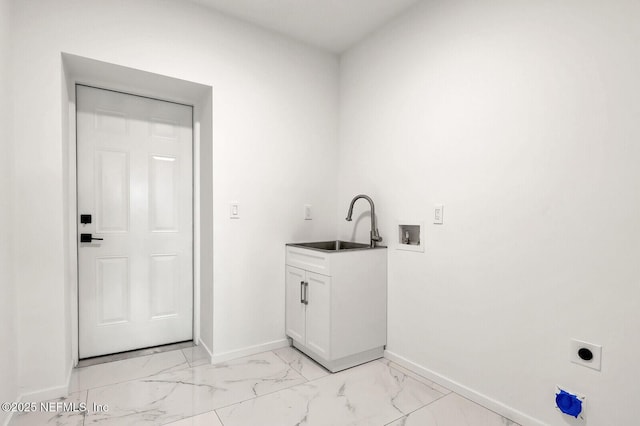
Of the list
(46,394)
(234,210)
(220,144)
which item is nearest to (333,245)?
(234,210)

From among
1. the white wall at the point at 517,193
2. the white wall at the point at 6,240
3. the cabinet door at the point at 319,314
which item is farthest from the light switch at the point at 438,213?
the white wall at the point at 6,240

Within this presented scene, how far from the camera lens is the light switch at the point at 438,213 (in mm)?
2084

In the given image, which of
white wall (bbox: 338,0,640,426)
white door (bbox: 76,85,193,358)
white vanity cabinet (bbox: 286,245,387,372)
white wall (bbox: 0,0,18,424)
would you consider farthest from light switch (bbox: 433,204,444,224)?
white wall (bbox: 0,0,18,424)

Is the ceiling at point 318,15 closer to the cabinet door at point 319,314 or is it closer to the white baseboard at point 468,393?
the cabinet door at point 319,314

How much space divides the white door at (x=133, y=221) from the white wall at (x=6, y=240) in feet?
1.97

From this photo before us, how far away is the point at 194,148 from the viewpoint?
2699mm

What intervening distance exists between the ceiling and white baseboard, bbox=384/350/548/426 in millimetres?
2444

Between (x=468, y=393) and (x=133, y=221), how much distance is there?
2.52 meters

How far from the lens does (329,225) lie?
2953 mm

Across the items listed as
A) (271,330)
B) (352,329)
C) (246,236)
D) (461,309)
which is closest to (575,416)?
(461,309)

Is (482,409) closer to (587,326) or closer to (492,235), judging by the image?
(587,326)

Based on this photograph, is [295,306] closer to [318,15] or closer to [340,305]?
[340,305]

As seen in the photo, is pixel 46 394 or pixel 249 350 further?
pixel 249 350

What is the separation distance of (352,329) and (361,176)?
1.20 m
